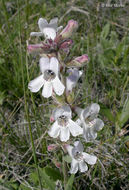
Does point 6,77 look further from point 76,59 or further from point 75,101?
point 76,59

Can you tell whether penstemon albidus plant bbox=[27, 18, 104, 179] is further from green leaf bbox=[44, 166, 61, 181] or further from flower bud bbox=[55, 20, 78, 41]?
green leaf bbox=[44, 166, 61, 181]

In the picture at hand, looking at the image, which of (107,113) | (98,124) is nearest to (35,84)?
(98,124)

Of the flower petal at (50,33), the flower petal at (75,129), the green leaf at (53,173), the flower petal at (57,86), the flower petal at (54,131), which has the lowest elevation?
the green leaf at (53,173)

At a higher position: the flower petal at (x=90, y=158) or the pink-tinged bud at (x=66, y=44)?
the pink-tinged bud at (x=66, y=44)

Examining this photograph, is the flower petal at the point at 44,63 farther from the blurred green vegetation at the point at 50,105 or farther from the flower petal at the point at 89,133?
the flower petal at the point at 89,133

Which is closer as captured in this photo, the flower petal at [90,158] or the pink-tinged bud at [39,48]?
the pink-tinged bud at [39,48]

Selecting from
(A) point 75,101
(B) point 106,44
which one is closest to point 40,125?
(A) point 75,101

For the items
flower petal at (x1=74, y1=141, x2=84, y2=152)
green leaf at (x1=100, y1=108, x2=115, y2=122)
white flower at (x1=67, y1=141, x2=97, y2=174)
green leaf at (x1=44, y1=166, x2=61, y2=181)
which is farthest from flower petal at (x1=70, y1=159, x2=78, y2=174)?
green leaf at (x1=100, y1=108, x2=115, y2=122)

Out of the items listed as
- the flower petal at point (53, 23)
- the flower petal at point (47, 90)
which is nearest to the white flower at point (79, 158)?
the flower petal at point (47, 90)
